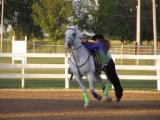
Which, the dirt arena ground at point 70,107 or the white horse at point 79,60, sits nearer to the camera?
the dirt arena ground at point 70,107

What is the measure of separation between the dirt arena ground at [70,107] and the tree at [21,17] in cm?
6418

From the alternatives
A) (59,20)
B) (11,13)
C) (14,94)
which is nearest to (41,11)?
(59,20)

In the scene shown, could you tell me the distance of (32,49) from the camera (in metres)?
59.4

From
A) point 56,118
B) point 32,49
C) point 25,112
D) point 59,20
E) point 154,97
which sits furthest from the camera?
point 59,20

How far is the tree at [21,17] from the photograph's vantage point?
275ft

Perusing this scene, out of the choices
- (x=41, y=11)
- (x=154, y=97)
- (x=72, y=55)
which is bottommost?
(x=154, y=97)

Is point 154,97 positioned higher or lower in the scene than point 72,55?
lower

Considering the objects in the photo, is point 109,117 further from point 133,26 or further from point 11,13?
point 11,13

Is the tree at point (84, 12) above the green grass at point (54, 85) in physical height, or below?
above

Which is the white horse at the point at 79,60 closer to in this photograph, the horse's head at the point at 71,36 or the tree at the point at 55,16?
the horse's head at the point at 71,36

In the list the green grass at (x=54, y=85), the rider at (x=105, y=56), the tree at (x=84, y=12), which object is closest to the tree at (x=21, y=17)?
the tree at (x=84, y=12)

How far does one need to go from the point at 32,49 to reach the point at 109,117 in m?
47.1

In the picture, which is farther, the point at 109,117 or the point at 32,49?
the point at 32,49

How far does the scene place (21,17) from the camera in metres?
85.6
